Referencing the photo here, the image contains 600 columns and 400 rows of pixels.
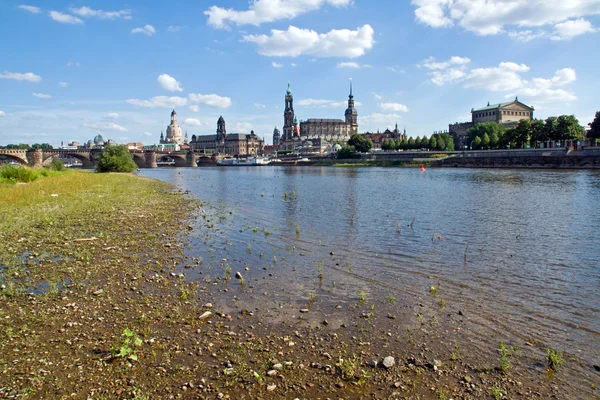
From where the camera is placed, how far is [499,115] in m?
190

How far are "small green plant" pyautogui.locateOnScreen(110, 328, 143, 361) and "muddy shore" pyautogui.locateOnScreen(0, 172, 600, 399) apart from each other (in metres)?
0.04

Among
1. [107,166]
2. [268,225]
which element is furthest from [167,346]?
[107,166]

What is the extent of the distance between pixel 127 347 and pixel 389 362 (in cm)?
496

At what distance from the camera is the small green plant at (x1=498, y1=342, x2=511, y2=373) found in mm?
7602

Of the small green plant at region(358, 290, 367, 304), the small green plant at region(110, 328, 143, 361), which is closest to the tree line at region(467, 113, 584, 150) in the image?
the small green plant at region(358, 290, 367, 304)

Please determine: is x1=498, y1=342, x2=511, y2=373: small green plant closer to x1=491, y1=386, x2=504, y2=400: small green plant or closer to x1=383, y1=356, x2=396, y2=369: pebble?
x1=491, y1=386, x2=504, y2=400: small green plant

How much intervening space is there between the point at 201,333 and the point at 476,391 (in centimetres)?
545

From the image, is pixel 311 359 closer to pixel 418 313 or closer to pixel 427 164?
pixel 418 313

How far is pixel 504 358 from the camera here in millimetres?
7938

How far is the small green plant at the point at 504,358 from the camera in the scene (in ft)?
24.9

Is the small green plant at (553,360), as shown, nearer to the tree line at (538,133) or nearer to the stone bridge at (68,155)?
the stone bridge at (68,155)

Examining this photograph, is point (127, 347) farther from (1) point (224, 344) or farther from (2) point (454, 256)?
(2) point (454, 256)

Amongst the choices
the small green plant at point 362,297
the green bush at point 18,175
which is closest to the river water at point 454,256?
the small green plant at point 362,297

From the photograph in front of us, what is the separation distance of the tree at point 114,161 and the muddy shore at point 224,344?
81945 millimetres
